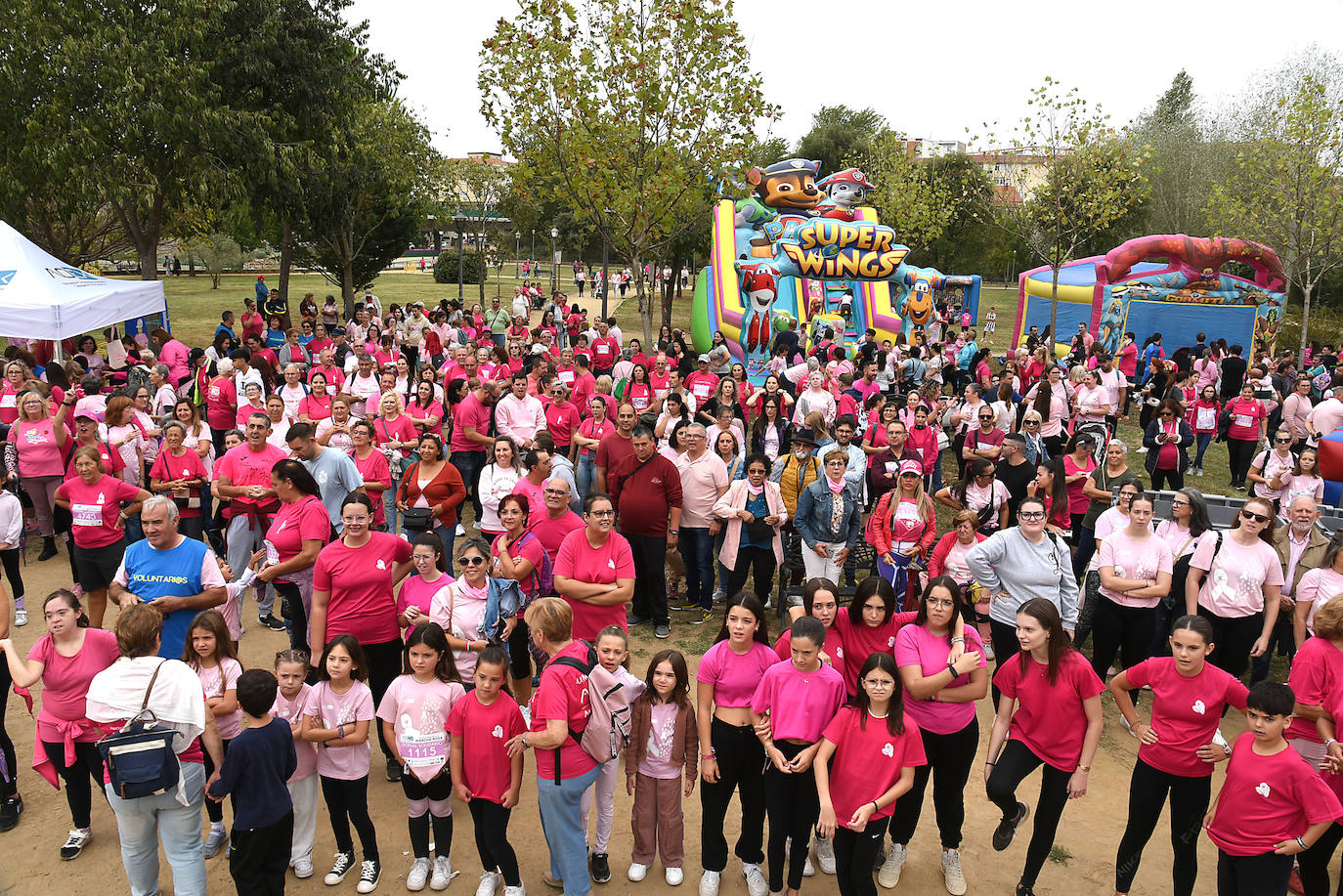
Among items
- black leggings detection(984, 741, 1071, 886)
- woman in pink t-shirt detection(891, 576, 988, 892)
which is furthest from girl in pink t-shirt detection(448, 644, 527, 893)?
black leggings detection(984, 741, 1071, 886)

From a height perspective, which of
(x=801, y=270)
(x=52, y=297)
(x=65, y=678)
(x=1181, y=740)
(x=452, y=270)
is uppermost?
(x=452, y=270)

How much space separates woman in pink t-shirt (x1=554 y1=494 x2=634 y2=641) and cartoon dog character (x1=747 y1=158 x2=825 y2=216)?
16.1 metres

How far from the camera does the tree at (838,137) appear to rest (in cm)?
4528

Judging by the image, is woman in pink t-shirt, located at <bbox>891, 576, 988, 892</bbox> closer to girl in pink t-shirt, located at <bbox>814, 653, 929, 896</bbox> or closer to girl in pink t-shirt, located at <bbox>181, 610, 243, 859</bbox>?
girl in pink t-shirt, located at <bbox>814, 653, 929, 896</bbox>

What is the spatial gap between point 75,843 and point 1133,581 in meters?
6.28

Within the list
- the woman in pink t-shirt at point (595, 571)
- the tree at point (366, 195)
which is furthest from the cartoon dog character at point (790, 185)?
the woman in pink t-shirt at point (595, 571)

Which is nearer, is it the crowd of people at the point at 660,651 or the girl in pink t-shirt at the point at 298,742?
the crowd of people at the point at 660,651

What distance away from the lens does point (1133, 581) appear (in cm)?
563

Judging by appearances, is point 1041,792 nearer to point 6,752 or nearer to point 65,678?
point 65,678

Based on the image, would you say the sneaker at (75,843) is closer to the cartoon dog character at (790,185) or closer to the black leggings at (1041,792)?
the black leggings at (1041,792)

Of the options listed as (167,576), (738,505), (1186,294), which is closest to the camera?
(167,576)

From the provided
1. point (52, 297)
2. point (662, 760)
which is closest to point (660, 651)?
point (662, 760)

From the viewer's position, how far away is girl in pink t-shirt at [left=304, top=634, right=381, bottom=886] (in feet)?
13.9

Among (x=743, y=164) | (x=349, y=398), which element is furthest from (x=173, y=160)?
(x=349, y=398)
